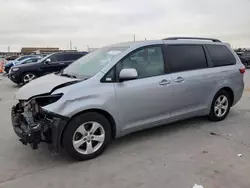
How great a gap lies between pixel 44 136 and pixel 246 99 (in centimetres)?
654

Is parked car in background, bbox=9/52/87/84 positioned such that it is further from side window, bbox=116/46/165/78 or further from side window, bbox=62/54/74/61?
side window, bbox=116/46/165/78

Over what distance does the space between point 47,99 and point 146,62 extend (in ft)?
5.59

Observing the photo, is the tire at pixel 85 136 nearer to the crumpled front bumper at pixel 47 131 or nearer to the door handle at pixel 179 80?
the crumpled front bumper at pixel 47 131

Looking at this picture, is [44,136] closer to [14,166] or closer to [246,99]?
[14,166]

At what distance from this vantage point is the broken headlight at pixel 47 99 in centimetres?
355

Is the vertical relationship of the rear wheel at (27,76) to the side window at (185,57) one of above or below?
below

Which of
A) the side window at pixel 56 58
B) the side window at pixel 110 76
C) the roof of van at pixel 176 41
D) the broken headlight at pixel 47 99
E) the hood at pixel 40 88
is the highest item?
the roof of van at pixel 176 41

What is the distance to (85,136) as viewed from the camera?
3.73 meters

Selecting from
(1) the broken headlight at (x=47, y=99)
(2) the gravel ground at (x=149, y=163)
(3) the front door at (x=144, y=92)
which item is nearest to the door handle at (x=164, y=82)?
(3) the front door at (x=144, y=92)

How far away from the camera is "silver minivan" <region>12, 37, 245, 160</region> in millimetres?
3562

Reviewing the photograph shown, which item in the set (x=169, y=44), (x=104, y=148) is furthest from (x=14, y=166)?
(x=169, y=44)

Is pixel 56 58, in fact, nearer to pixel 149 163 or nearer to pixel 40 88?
pixel 40 88

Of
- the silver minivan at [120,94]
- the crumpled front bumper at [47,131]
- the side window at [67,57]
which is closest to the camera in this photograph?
the crumpled front bumper at [47,131]

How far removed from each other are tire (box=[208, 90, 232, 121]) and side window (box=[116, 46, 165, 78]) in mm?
1596
